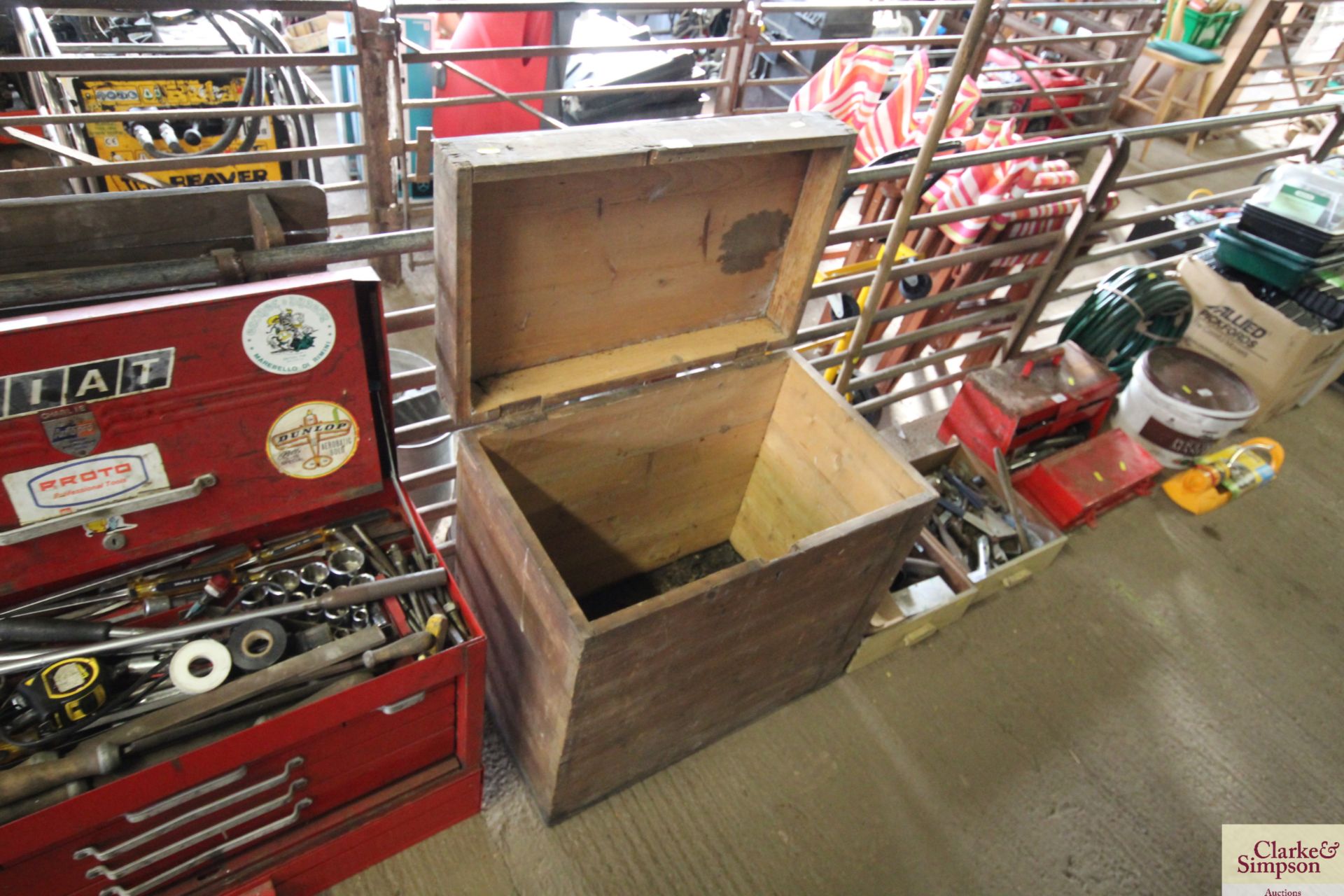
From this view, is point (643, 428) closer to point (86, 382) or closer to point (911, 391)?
point (86, 382)

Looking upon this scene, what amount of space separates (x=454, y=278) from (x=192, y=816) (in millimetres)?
854

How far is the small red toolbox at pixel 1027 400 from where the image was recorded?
2311mm

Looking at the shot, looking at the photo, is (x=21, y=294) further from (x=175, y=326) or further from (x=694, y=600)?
(x=694, y=600)

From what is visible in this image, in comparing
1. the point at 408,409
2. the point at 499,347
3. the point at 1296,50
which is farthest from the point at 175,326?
the point at 1296,50

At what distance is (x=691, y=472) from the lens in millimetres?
1913

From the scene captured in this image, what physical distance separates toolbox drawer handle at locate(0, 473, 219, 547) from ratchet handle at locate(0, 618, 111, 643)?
137mm

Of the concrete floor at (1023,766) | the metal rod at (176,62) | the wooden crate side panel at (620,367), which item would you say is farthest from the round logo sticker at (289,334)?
the metal rod at (176,62)

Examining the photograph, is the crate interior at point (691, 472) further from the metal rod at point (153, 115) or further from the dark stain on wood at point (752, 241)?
the metal rod at point (153, 115)

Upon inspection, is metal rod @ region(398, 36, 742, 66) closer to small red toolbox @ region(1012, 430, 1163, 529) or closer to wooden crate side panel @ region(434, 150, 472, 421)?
wooden crate side panel @ region(434, 150, 472, 421)

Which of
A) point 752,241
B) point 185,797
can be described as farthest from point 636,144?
point 185,797

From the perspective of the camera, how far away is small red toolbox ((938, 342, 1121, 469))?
7.58ft

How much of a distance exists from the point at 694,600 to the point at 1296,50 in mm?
7539

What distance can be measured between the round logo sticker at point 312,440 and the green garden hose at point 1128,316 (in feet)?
7.78

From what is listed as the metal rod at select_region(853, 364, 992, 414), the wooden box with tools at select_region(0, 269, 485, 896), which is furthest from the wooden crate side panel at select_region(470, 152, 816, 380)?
the metal rod at select_region(853, 364, 992, 414)
